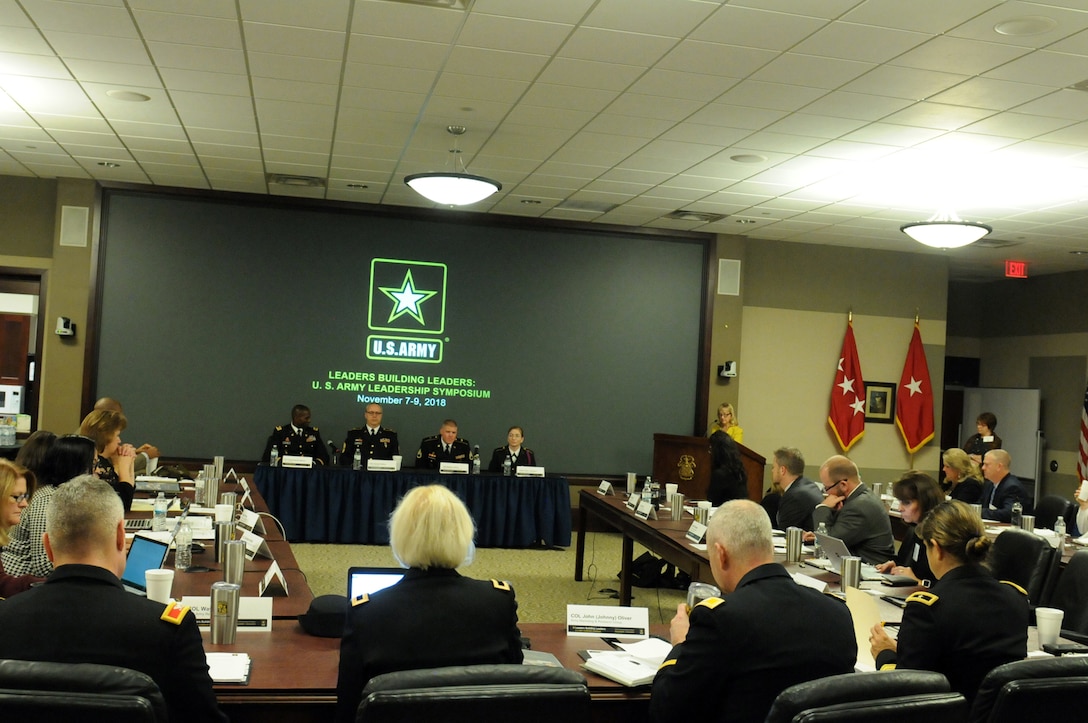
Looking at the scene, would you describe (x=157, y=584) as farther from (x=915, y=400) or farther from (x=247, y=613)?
(x=915, y=400)

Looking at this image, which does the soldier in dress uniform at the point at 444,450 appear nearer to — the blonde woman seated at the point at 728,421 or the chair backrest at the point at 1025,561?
the blonde woman seated at the point at 728,421

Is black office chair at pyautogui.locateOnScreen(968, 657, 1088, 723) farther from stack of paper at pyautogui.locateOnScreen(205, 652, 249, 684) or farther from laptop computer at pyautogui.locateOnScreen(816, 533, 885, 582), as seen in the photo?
laptop computer at pyautogui.locateOnScreen(816, 533, 885, 582)

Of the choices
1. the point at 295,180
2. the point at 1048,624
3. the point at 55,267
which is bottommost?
the point at 1048,624

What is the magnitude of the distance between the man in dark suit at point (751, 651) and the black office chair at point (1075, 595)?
7.10ft

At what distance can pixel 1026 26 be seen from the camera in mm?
4586

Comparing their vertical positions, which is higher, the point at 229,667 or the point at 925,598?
the point at 925,598

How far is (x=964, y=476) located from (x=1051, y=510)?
671 mm

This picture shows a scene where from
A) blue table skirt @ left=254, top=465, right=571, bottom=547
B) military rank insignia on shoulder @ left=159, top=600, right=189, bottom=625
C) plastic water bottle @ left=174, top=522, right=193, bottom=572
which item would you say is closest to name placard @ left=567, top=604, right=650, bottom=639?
military rank insignia on shoulder @ left=159, top=600, right=189, bottom=625

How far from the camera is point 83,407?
983 centimetres

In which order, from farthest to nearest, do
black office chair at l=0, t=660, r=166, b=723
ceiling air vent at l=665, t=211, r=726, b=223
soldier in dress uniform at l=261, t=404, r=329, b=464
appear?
ceiling air vent at l=665, t=211, r=726, b=223 → soldier in dress uniform at l=261, t=404, r=329, b=464 → black office chair at l=0, t=660, r=166, b=723

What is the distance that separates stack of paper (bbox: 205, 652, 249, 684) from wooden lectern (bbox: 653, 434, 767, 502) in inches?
292

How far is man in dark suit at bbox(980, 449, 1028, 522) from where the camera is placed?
7.53 meters

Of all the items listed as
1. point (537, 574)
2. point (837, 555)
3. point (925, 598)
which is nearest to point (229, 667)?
point (925, 598)

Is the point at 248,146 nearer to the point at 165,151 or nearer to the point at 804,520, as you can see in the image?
the point at 165,151
